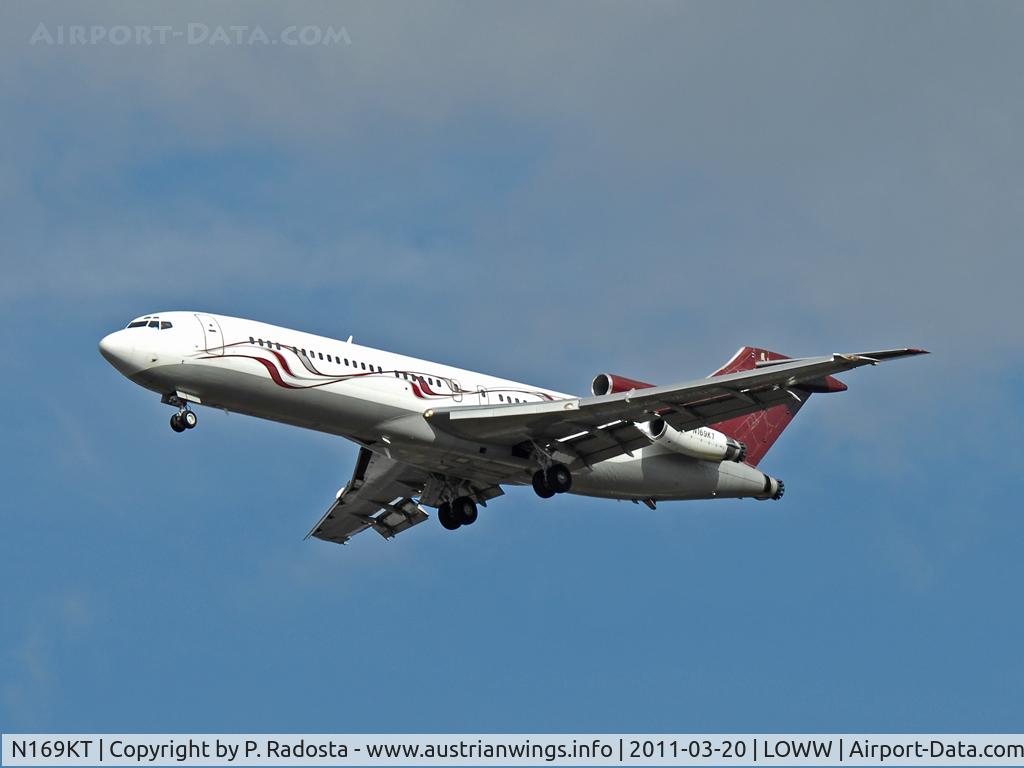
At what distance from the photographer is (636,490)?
3747cm

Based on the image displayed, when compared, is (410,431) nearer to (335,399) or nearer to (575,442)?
(335,399)

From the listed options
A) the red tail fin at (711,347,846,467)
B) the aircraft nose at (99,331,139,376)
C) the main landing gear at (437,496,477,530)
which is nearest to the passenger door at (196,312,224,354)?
the aircraft nose at (99,331,139,376)

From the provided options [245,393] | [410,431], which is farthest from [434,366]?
[245,393]

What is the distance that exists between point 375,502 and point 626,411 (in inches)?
318

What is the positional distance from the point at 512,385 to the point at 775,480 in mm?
7241

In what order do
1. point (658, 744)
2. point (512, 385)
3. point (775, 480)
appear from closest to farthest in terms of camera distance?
point (658, 744) → point (512, 385) → point (775, 480)

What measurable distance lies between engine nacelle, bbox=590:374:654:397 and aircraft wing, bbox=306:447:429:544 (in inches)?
187

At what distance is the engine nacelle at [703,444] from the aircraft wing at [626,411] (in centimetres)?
109

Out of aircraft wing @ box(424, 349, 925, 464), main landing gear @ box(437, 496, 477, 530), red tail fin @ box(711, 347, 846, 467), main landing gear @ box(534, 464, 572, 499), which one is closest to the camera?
aircraft wing @ box(424, 349, 925, 464)

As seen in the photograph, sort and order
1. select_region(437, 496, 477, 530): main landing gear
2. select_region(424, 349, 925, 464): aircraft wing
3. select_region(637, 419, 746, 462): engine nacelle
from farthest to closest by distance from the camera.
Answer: select_region(437, 496, 477, 530): main landing gear, select_region(637, 419, 746, 462): engine nacelle, select_region(424, 349, 925, 464): aircraft wing

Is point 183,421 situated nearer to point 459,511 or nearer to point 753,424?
point 459,511

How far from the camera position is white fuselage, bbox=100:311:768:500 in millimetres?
31766

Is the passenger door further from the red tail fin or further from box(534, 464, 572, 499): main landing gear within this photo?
the red tail fin

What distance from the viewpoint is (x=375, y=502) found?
39.5 metres
